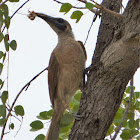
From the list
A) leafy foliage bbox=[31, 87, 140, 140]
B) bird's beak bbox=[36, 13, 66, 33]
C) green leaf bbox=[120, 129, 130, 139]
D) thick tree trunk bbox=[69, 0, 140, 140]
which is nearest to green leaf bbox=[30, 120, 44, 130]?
leafy foliage bbox=[31, 87, 140, 140]

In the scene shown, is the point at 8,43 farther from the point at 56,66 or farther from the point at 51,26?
the point at 51,26

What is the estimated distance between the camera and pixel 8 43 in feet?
7.22

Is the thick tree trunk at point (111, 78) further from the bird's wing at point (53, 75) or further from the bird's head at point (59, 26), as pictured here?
the bird's head at point (59, 26)

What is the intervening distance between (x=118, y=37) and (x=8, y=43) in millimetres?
930

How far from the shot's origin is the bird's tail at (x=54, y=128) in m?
→ 3.22

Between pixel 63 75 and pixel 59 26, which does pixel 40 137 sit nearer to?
pixel 63 75

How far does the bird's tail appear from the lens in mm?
3225

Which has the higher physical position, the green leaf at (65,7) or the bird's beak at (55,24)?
the bird's beak at (55,24)

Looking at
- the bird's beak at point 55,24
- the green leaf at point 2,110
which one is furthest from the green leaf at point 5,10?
the bird's beak at point 55,24

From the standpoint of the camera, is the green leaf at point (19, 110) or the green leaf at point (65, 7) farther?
the green leaf at point (19, 110)

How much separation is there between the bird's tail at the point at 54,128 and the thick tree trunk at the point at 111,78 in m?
0.87

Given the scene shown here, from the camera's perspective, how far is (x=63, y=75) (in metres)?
3.44

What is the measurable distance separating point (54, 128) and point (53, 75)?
68 centimetres

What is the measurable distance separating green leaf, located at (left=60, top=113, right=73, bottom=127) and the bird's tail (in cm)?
16
